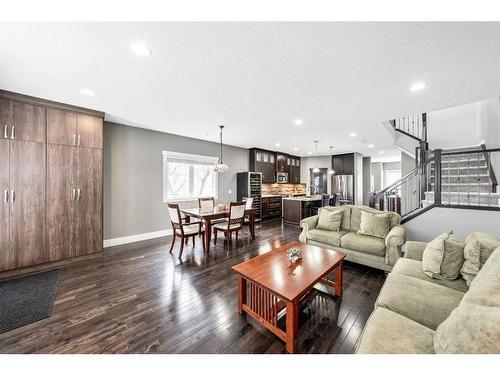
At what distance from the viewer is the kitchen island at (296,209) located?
6.07 m

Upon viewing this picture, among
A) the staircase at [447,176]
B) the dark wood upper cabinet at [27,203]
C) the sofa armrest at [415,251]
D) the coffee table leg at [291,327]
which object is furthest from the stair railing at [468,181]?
the dark wood upper cabinet at [27,203]

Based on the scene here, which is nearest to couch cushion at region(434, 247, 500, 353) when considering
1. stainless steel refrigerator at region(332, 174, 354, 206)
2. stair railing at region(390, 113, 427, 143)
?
stair railing at region(390, 113, 427, 143)

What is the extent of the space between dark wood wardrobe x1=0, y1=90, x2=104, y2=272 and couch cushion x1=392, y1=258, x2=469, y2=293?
4.61 metres

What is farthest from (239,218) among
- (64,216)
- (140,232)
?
(64,216)

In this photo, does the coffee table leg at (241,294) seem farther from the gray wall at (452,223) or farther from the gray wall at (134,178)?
the gray wall at (134,178)

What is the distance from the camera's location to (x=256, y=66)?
208 centimetres

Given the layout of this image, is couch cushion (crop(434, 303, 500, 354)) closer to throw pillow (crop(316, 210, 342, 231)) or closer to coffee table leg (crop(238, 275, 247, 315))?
coffee table leg (crop(238, 275, 247, 315))

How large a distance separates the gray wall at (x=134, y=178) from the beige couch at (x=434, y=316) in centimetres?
474

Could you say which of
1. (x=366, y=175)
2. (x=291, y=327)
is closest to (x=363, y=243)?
(x=291, y=327)

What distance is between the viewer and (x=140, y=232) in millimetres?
4578

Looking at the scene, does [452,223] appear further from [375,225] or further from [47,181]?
[47,181]

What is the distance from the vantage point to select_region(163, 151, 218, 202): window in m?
5.08

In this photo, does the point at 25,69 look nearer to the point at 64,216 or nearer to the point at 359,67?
the point at 64,216
